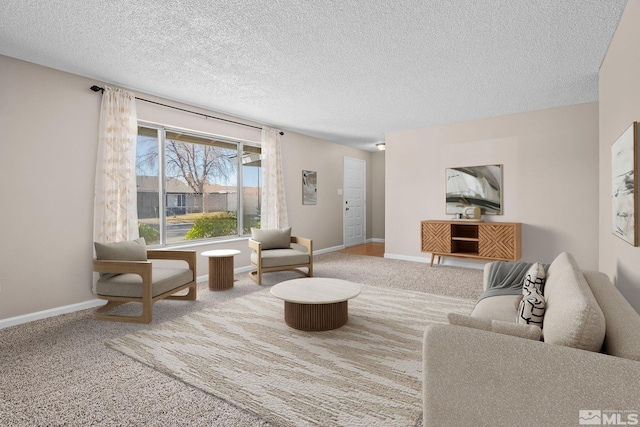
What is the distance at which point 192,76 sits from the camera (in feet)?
12.1

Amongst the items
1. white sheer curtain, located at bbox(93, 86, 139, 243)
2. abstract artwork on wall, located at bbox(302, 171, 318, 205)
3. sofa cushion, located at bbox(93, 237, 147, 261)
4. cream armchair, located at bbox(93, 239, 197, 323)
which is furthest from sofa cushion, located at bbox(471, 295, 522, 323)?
abstract artwork on wall, located at bbox(302, 171, 318, 205)

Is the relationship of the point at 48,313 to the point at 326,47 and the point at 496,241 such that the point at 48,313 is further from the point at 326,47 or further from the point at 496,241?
the point at 496,241

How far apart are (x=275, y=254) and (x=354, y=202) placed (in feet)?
13.8

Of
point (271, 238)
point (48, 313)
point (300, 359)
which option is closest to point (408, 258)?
point (271, 238)

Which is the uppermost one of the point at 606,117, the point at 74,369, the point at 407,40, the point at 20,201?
the point at 407,40

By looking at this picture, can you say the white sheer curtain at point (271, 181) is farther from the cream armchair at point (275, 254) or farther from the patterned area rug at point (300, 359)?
the patterned area rug at point (300, 359)

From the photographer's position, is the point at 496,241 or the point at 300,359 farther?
the point at 496,241

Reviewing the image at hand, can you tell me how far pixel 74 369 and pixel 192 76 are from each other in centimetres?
301

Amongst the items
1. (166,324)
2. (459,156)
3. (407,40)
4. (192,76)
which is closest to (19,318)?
(166,324)

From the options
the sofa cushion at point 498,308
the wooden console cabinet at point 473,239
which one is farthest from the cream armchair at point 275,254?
the sofa cushion at point 498,308

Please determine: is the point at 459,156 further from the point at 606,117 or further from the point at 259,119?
the point at 259,119

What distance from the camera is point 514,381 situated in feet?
3.82

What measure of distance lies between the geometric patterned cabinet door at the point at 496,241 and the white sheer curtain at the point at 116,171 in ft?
16.6

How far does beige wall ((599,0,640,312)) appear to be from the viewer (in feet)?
7.21
